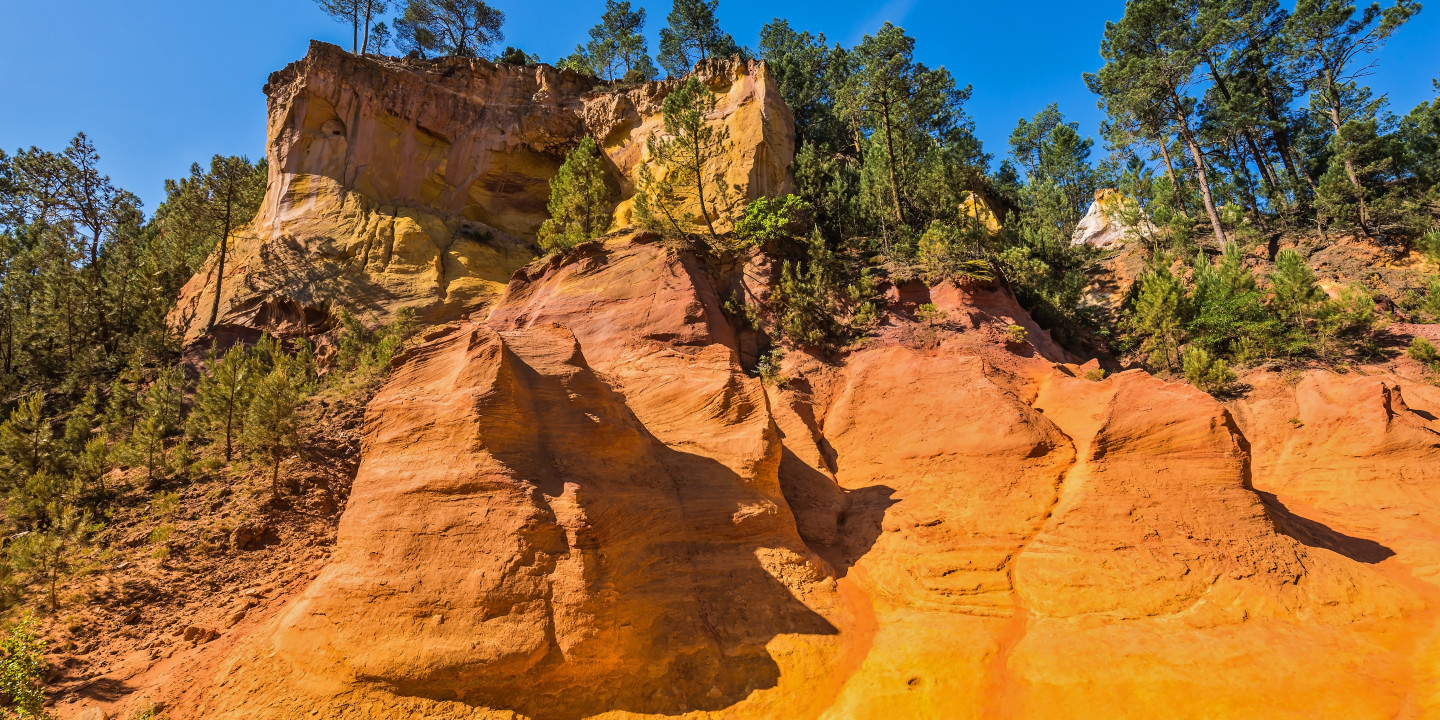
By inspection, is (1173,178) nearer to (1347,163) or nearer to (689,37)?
(1347,163)

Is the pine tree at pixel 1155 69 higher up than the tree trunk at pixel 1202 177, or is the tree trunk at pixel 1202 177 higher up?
the pine tree at pixel 1155 69

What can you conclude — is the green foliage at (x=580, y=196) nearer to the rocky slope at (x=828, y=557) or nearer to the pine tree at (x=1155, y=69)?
the rocky slope at (x=828, y=557)

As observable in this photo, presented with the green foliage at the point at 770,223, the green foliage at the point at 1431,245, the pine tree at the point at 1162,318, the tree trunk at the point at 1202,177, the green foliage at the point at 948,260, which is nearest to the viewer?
the green foliage at the point at 948,260

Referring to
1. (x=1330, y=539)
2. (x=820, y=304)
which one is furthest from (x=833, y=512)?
(x=1330, y=539)

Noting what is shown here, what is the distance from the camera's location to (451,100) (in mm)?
28812

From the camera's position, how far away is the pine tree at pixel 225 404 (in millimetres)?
13914

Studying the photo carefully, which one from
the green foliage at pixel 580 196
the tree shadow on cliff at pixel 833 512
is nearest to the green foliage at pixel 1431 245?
the tree shadow on cliff at pixel 833 512

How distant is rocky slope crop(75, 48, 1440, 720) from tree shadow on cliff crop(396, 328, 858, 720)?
4 cm

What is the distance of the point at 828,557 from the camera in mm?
11469

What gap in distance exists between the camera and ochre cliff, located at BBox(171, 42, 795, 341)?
2355 centimetres

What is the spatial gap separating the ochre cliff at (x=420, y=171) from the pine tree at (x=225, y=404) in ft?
28.9

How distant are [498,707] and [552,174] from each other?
2744cm

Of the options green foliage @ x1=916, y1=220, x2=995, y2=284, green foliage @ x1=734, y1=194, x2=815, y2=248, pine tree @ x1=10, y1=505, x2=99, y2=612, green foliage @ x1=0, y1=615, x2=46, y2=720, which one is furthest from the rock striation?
pine tree @ x1=10, y1=505, x2=99, y2=612

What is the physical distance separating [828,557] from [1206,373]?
16317 mm
